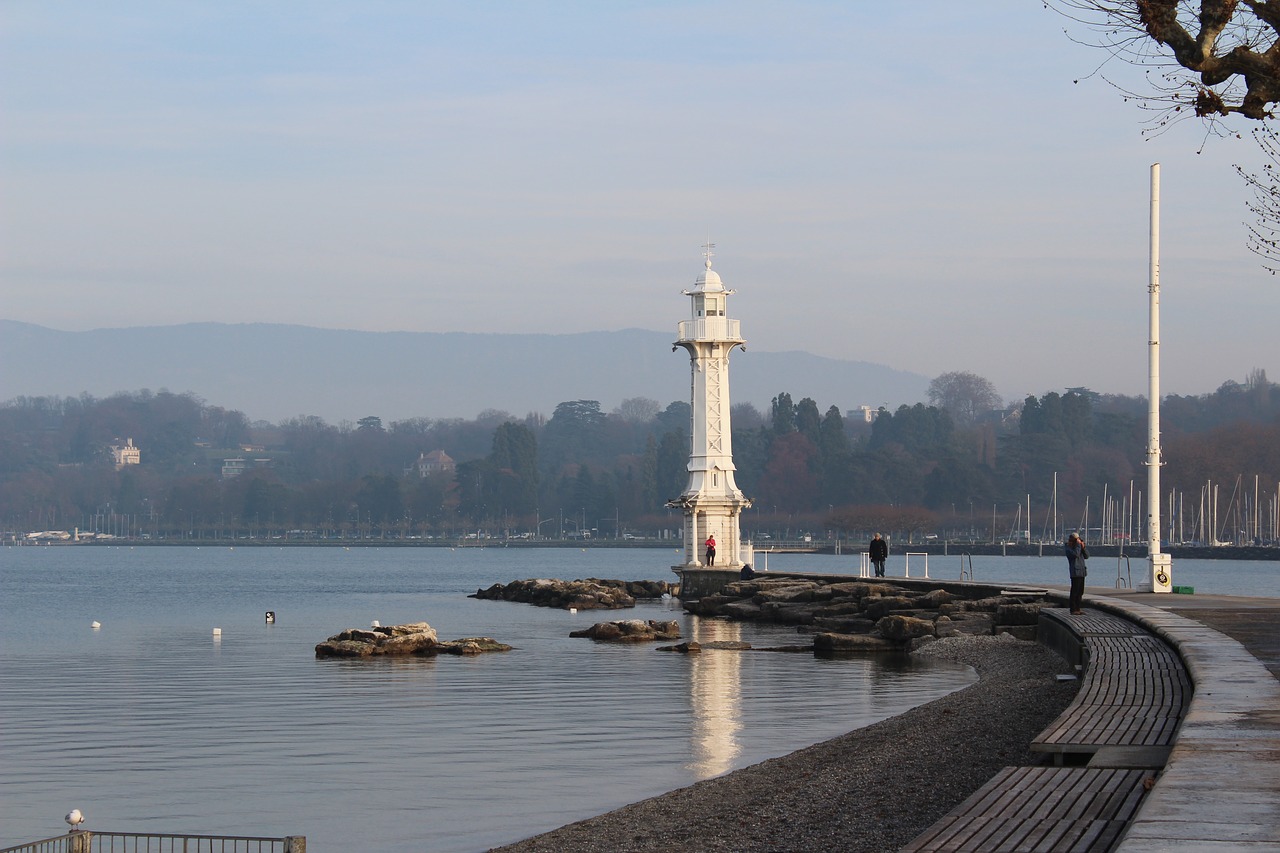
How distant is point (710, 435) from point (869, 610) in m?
14.6

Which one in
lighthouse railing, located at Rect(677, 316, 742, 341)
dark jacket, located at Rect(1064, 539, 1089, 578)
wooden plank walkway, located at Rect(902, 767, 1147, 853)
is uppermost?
lighthouse railing, located at Rect(677, 316, 742, 341)

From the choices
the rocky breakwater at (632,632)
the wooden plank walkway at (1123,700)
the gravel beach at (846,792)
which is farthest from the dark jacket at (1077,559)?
the rocky breakwater at (632,632)

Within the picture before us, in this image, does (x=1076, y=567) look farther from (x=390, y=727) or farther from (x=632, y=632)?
(x=632, y=632)

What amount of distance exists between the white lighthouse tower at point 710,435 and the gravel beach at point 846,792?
106ft

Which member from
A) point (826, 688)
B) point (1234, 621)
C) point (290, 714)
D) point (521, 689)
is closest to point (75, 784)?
point (290, 714)

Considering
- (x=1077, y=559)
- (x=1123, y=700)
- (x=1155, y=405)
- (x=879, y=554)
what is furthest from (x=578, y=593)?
(x=1123, y=700)

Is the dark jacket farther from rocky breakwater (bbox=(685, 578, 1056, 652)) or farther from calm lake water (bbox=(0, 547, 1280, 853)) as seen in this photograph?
rocky breakwater (bbox=(685, 578, 1056, 652))

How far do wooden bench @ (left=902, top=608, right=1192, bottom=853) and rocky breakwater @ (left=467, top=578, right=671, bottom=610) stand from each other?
4179cm

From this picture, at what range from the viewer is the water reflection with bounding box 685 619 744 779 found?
60.0ft

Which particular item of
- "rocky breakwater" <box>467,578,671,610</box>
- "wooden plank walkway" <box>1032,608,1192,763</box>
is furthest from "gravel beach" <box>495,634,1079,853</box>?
"rocky breakwater" <box>467,578,671,610</box>

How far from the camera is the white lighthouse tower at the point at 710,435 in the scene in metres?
52.3

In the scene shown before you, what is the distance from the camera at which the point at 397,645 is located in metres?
33.9

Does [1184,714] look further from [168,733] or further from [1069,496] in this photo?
[1069,496]

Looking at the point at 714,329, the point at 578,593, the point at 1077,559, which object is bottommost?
the point at 578,593
